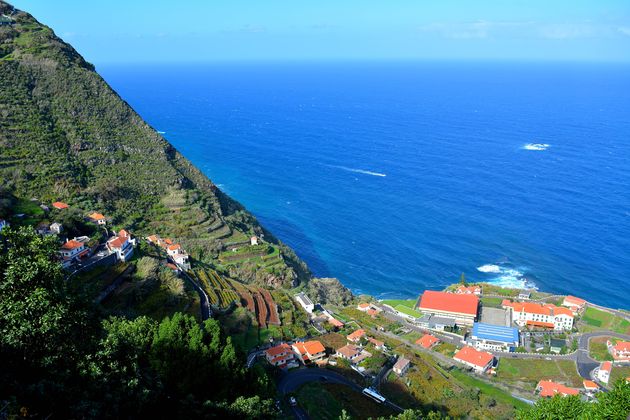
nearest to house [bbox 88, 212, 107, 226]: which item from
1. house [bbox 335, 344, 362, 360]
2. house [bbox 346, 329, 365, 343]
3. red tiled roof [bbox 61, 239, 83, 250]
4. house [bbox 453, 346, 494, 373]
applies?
red tiled roof [bbox 61, 239, 83, 250]

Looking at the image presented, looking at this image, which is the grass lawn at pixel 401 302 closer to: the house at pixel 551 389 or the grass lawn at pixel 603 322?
the grass lawn at pixel 603 322

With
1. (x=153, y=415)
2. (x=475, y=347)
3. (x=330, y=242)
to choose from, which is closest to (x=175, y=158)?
(x=330, y=242)

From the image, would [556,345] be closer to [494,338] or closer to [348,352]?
[494,338]

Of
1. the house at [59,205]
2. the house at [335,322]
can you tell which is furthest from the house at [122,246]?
the house at [335,322]

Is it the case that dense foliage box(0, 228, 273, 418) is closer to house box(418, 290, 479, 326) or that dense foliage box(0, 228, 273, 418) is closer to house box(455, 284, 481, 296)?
house box(418, 290, 479, 326)

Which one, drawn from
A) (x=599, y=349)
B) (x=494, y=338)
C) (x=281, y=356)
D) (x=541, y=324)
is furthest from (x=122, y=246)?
(x=599, y=349)
